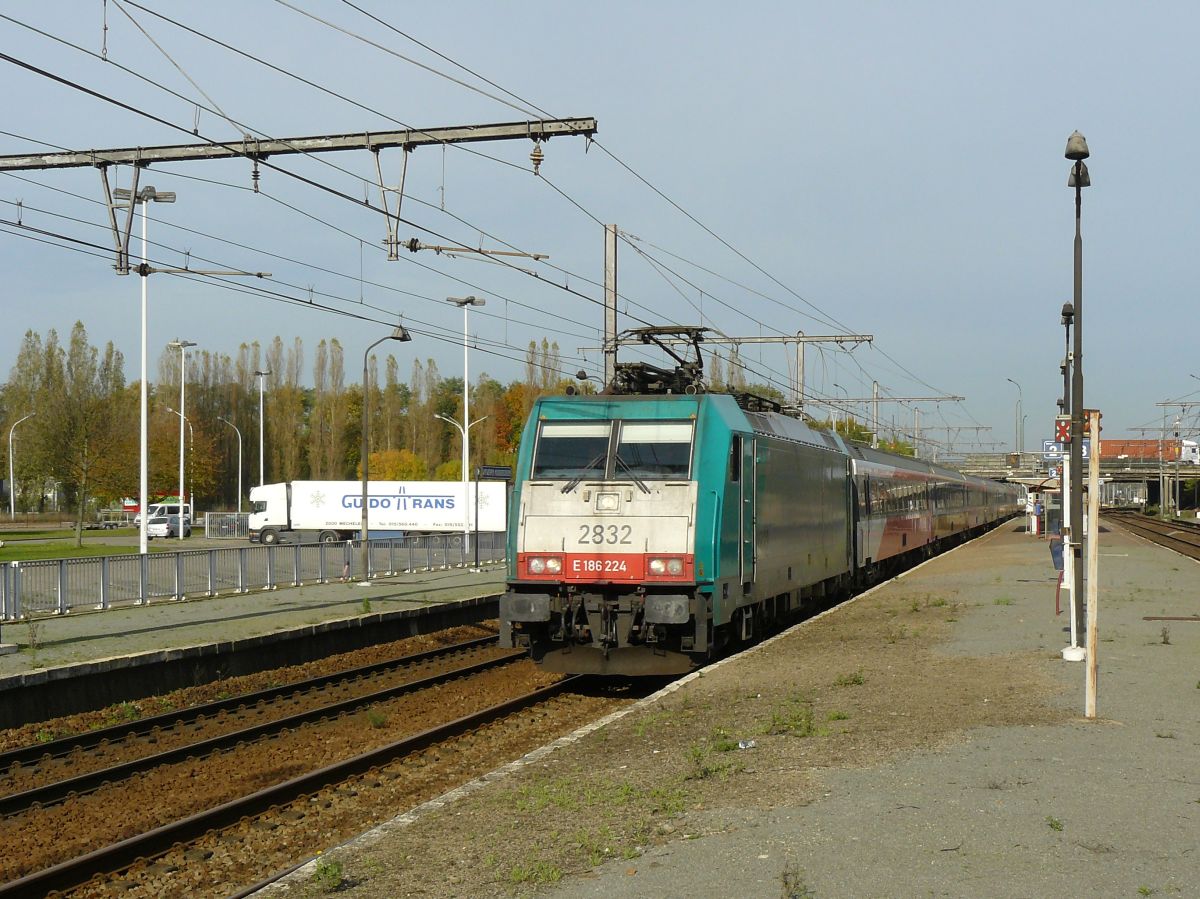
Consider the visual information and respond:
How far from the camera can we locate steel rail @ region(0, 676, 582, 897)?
812cm

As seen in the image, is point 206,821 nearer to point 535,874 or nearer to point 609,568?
point 535,874

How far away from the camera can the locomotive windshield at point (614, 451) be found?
49.1 feet

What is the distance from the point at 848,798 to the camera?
8453 millimetres

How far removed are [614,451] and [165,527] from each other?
53.4 meters

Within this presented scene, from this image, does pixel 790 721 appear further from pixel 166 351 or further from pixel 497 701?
pixel 166 351

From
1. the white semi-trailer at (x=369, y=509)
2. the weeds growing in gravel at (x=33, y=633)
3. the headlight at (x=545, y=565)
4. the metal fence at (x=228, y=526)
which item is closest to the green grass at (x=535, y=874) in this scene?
the headlight at (x=545, y=565)

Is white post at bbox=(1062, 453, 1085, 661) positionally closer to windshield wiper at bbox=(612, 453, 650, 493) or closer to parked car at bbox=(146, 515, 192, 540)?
windshield wiper at bbox=(612, 453, 650, 493)

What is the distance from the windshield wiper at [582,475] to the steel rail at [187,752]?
3.56 metres

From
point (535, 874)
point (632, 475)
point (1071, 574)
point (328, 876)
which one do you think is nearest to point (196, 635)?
point (632, 475)

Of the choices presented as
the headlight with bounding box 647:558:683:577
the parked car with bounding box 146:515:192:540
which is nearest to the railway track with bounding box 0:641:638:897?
the headlight with bounding box 647:558:683:577

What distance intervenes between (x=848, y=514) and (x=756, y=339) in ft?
31.7

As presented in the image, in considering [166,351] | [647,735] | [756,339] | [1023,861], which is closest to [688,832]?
[1023,861]

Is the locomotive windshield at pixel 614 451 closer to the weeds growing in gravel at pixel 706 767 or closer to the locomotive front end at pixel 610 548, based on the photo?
the locomotive front end at pixel 610 548

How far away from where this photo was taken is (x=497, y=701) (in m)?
16.1
